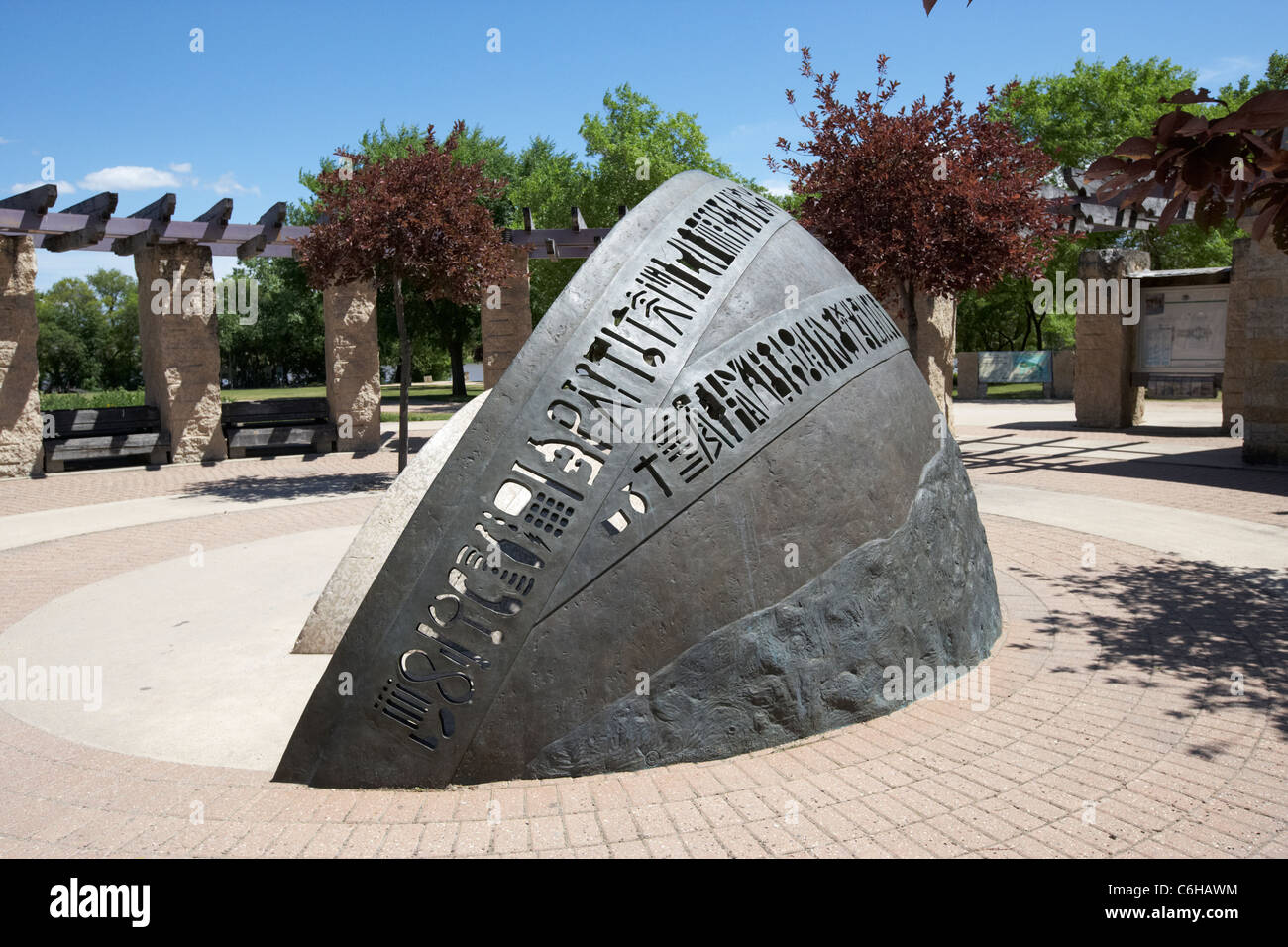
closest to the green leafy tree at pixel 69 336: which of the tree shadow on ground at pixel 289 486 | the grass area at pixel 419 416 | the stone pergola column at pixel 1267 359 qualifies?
the grass area at pixel 419 416

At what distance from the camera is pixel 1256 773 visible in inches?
159

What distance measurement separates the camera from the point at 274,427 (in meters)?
18.2

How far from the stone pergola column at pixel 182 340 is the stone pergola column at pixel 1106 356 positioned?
18.9 metres

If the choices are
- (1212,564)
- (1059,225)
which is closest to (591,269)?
(1212,564)

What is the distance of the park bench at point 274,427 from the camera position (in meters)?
17.8

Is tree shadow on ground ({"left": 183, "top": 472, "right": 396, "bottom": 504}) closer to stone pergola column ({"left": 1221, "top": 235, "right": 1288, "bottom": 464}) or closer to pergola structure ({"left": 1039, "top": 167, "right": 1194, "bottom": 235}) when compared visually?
pergola structure ({"left": 1039, "top": 167, "right": 1194, "bottom": 235})

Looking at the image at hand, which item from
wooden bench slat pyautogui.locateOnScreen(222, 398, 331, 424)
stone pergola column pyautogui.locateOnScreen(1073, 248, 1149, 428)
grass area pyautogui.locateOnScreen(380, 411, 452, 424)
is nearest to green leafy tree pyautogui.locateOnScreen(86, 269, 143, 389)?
grass area pyautogui.locateOnScreen(380, 411, 452, 424)

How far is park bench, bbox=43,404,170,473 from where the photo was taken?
16.0 m

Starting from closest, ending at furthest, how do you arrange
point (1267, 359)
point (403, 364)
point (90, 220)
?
1. point (1267, 359)
2. point (403, 364)
3. point (90, 220)

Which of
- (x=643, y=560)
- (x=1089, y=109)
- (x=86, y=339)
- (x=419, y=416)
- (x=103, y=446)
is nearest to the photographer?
(x=643, y=560)

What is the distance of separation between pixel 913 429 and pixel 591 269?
2240mm

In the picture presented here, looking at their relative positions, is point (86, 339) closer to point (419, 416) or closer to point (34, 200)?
point (419, 416)

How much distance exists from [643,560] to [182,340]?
15.4 metres

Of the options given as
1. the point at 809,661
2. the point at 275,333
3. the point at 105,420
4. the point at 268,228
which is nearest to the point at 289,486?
the point at 105,420
